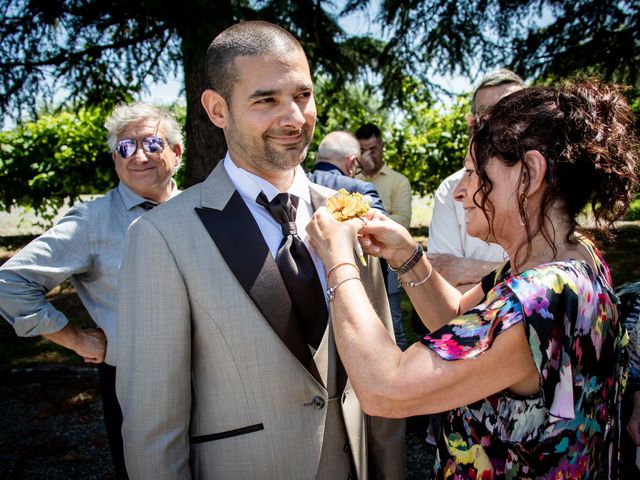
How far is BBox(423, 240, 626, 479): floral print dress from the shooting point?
1479 mm

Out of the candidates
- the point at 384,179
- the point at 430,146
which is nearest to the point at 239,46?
the point at 384,179

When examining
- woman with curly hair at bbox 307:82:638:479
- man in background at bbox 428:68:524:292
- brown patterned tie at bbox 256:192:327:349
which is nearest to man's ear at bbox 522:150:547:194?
woman with curly hair at bbox 307:82:638:479

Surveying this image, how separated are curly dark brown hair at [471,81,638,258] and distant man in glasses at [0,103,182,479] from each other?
2.02 meters

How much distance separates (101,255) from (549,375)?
230 centimetres

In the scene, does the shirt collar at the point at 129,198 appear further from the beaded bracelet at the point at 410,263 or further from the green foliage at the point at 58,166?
the green foliage at the point at 58,166

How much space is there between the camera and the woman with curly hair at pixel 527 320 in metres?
1.49

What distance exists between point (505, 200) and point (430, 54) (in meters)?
6.41

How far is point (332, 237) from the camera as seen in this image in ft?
6.01

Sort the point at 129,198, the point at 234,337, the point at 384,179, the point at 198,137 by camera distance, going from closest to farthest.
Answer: the point at 234,337 < the point at 129,198 < the point at 198,137 < the point at 384,179

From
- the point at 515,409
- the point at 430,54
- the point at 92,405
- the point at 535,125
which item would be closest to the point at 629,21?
the point at 430,54

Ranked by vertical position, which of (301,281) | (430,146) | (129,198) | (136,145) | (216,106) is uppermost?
(430,146)

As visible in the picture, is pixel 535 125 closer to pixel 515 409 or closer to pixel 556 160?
pixel 556 160

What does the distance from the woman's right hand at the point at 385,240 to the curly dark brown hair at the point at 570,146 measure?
40cm

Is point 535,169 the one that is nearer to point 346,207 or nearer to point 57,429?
point 346,207
